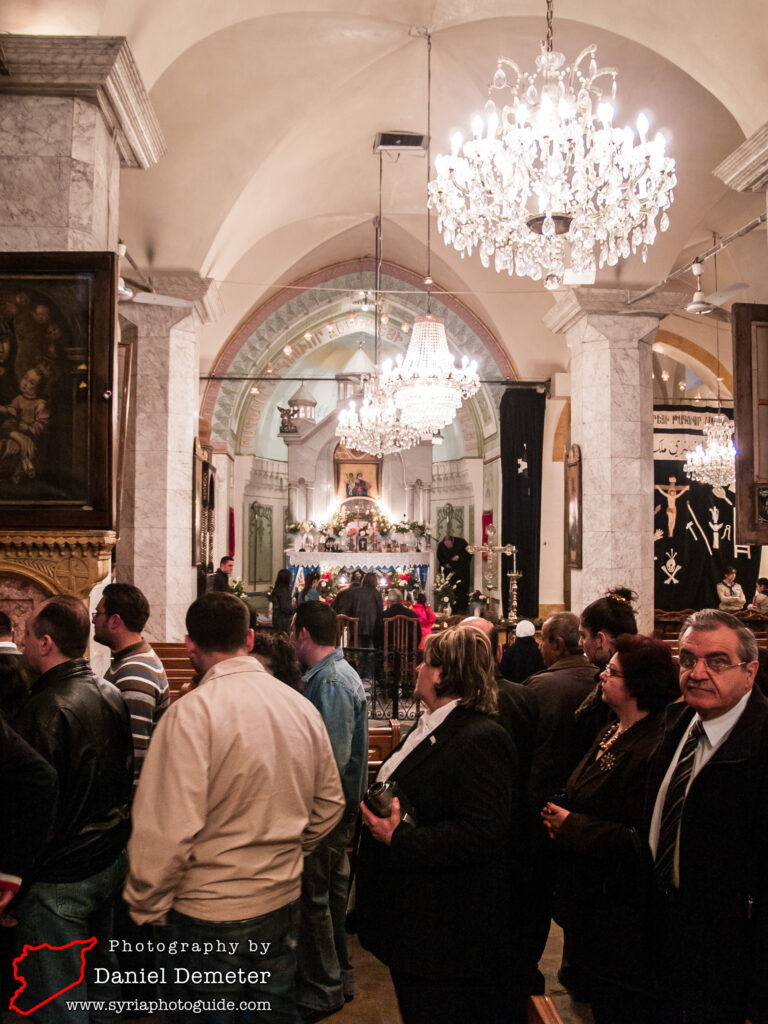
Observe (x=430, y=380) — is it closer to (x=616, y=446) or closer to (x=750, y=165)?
(x=616, y=446)

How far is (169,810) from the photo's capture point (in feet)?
6.19

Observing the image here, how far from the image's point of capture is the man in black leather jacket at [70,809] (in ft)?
7.54

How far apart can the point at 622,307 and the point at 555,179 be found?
12.4 feet

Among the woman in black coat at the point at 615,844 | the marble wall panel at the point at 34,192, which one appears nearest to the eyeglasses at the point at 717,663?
the woman in black coat at the point at 615,844

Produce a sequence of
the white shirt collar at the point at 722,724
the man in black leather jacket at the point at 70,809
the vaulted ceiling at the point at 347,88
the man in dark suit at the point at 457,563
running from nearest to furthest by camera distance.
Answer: the white shirt collar at the point at 722,724 → the man in black leather jacket at the point at 70,809 → the vaulted ceiling at the point at 347,88 → the man in dark suit at the point at 457,563

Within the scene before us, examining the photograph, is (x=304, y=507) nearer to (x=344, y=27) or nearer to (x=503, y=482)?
(x=503, y=482)

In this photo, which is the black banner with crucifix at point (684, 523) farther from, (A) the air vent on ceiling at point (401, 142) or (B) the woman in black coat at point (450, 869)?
(B) the woman in black coat at point (450, 869)

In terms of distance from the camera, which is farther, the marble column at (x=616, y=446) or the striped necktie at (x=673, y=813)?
the marble column at (x=616, y=446)

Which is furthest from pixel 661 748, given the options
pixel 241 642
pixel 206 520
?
pixel 206 520

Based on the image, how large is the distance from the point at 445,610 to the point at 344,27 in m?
10.2

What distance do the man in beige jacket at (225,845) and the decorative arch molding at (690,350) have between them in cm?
1251

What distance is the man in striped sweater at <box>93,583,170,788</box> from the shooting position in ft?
9.08

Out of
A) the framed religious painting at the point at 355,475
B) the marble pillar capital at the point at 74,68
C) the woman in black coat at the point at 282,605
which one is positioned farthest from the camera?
the framed religious painting at the point at 355,475

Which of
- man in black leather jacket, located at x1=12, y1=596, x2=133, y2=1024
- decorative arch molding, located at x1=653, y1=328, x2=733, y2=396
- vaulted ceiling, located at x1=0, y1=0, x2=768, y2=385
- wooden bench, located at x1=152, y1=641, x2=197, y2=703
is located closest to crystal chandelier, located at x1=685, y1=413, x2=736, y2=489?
vaulted ceiling, located at x1=0, y1=0, x2=768, y2=385
